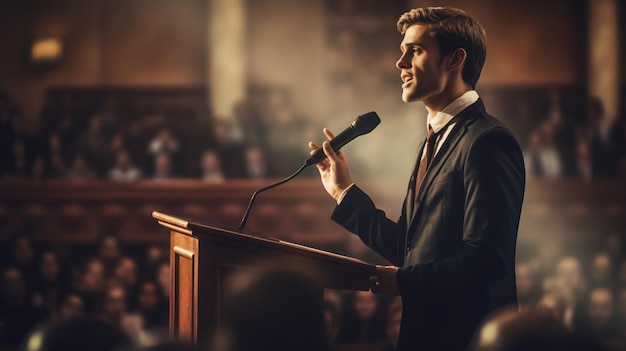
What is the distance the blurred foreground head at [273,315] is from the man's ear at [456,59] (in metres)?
0.86

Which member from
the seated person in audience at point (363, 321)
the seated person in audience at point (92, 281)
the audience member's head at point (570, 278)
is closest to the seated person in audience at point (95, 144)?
the seated person in audience at point (92, 281)

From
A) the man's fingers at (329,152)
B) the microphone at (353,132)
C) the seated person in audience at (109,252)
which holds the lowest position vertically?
the seated person in audience at (109,252)

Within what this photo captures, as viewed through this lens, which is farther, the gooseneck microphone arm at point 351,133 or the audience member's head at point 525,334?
the gooseneck microphone arm at point 351,133

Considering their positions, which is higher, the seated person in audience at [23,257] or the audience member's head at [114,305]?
the seated person in audience at [23,257]

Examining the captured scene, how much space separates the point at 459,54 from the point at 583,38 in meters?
9.10

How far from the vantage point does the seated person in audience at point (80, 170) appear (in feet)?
24.5

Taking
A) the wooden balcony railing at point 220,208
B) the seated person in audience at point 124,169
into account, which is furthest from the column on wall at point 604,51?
the seated person in audience at point 124,169

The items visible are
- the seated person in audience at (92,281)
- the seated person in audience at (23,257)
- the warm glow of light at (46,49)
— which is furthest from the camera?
the warm glow of light at (46,49)

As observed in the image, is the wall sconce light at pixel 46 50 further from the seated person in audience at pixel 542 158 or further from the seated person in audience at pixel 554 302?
the seated person in audience at pixel 554 302

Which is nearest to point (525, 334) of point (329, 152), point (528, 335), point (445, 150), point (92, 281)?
point (528, 335)

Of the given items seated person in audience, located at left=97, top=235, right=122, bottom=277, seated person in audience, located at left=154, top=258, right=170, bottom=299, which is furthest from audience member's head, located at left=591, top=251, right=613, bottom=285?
seated person in audience, located at left=97, top=235, right=122, bottom=277

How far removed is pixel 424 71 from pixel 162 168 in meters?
A: 5.39

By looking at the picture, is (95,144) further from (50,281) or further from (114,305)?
(114,305)

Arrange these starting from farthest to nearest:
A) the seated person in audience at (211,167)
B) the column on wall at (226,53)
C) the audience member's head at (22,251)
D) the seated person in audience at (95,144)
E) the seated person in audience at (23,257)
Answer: the column on wall at (226,53)
the seated person in audience at (95,144)
the seated person in audience at (211,167)
the audience member's head at (22,251)
the seated person in audience at (23,257)
